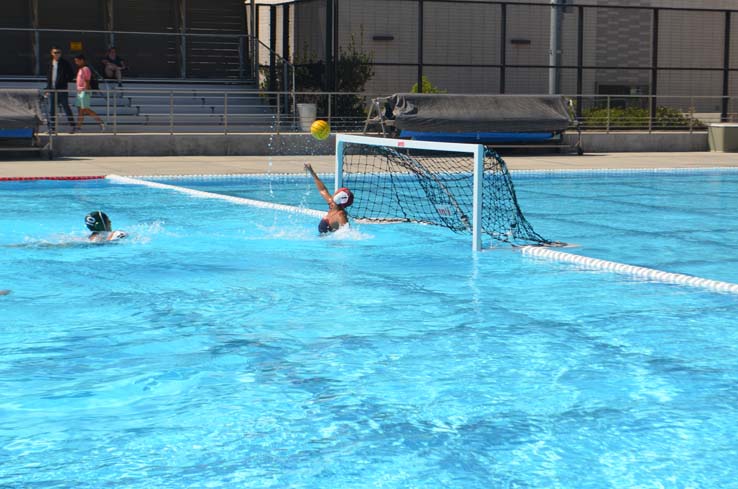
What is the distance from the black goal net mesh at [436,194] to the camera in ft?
43.4

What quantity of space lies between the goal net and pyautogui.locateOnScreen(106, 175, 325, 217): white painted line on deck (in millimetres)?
724

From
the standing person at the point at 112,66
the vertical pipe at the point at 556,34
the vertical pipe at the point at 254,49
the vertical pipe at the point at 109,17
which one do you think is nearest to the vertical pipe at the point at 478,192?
the vertical pipe at the point at 556,34

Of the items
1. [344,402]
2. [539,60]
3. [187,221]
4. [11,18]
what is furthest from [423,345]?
[539,60]

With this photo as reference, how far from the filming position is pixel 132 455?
208 inches

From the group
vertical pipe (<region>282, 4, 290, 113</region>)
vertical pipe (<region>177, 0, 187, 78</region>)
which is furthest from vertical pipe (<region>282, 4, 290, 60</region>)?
vertical pipe (<region>177, 0, 187, 78</region>)

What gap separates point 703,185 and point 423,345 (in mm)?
13651

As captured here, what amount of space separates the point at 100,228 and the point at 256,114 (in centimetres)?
1514

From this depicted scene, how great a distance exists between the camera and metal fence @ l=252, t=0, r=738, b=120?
1201 inches

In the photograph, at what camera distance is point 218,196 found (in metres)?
16.9

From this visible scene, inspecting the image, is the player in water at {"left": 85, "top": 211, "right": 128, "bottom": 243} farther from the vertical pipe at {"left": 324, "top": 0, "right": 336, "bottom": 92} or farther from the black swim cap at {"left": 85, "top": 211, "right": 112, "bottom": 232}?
the vertical pipe at {"left": 324, "top": 0, "right": 336, "bottom": 92}

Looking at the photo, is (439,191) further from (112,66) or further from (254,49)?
(254,49)

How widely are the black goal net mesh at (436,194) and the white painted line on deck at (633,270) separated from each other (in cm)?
71

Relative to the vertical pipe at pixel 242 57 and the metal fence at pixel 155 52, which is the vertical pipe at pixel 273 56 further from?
the vertical pipe at pixel 242 57

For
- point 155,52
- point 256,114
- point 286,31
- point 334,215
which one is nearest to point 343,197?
point 334,215
